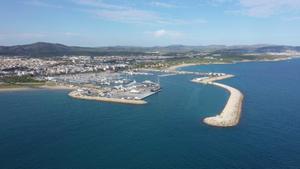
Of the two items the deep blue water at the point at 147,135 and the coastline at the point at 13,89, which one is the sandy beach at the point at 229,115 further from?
the coastline at the point at 13,89

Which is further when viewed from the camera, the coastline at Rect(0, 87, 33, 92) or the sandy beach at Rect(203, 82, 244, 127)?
the coastline at Rect(0, 87, 33, 92)

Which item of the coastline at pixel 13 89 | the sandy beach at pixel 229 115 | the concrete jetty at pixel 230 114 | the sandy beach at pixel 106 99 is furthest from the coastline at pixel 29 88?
the sandy beach at pixel 229 115

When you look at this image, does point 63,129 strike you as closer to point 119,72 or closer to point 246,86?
point 246,86

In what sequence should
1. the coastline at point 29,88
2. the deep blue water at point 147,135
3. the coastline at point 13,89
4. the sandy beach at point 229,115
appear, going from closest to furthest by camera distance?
the deep blue water at point 147,135, the sandy beach at point 229,115, the coastline at point 13,89, the coastline at point 29,88

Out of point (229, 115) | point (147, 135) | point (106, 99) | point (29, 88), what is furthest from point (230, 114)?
point (29, 88)

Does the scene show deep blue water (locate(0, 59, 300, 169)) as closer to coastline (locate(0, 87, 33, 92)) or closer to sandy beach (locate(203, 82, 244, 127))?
sandy beach (locate(203, 82, 244, 127))

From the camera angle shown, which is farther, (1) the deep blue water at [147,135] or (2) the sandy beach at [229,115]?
(2) the sandy beach at [229,115]

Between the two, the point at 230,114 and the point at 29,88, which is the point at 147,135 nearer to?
the point at 230,114

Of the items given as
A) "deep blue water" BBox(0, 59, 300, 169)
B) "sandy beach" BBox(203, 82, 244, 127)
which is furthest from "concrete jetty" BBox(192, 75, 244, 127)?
"deep blue water" BBox(0, 59, 300, 169)
